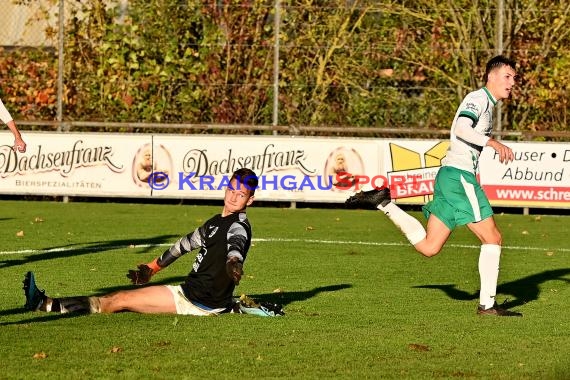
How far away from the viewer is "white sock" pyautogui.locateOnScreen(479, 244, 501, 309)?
11.2m

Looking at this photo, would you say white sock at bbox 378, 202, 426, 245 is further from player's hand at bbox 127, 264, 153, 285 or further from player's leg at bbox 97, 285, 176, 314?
player's hand at bbox 127, 264, 153, 285

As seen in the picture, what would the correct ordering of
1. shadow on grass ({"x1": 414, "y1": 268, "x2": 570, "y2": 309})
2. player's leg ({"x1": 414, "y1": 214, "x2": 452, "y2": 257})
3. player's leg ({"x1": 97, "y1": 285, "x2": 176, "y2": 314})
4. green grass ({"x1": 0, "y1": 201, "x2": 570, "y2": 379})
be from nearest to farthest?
green grass ({"x1": 0, "y1": 201, "x2": 570, "y2": 379}) → player's leg ({"x1": 97, "y1": 285, "x2": 176, "y2": 314}) → player's leg ({"x1": 414, "y1": 214, "x2": 452, "y2": 257}) → shadow on grass ({"x1": 414, "y1": 268, "x2": 570, "y2": 309})

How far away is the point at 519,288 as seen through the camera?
1343 centimetres

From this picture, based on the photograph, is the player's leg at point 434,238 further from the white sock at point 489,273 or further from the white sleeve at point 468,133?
the white sleeve at point 468,133

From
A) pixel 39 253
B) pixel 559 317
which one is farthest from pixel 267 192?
pixel 559 317

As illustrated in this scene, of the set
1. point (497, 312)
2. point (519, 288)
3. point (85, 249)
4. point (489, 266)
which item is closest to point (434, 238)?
point (489, 266)

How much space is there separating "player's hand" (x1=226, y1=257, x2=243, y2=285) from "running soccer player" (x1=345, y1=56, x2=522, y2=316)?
213cm

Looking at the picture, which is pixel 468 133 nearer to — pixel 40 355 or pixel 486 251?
pixel 486 251

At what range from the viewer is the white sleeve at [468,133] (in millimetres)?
10914

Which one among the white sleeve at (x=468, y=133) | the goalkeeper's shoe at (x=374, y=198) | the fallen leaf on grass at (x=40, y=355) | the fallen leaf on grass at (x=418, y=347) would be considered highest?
the white sleeve at (x=468, y=133)

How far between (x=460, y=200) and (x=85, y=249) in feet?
19.9

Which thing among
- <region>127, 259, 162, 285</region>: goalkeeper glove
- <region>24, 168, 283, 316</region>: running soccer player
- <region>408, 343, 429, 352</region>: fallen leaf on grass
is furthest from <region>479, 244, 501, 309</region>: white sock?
<region>127, 259, 162, 285</region>: goalkeeper glove

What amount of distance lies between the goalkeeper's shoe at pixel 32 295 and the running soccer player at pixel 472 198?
8.85 feet

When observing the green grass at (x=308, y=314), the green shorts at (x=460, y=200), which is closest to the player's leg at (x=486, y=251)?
the green shorts at (x=460, y=200)
